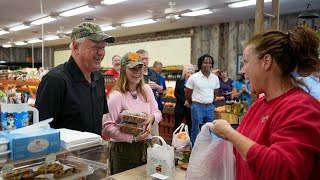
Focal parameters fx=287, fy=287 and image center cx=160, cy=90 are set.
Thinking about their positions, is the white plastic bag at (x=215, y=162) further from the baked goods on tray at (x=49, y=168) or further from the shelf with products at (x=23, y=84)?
the shelf with products at (x=23, y=84)

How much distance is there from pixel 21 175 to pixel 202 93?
4308 mm

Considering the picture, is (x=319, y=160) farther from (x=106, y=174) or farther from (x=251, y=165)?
(x=106, y=174)

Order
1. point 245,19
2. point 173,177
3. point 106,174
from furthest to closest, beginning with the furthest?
point 245,19 < point 173,177 < point 106,174

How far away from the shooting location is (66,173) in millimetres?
1510

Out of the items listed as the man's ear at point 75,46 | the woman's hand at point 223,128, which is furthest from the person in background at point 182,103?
the woman's hand at point 223,128

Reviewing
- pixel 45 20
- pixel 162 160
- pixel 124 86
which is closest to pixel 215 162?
pixel 162 160

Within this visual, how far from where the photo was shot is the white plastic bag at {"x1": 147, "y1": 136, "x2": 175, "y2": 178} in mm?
1980

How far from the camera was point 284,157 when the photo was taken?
3.55ft

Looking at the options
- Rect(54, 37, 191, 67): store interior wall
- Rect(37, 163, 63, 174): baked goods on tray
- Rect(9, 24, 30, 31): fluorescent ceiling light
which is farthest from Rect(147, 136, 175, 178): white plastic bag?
Rect(9, 24, 30, 31): fluorescent ceiling light

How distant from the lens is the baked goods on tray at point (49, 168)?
1422 mm

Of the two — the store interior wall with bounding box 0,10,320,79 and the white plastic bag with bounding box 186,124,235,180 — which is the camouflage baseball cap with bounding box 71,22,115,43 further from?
the store interior wall with bounding box 0,10,320,79

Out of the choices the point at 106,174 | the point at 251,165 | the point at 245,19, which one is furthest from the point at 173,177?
the point at 245,19

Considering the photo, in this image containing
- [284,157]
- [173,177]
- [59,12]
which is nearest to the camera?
[284,157]

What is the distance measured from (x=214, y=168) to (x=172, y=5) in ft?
21.6
